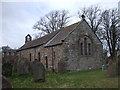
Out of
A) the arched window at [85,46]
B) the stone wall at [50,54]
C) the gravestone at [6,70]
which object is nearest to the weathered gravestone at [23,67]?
the gravestone at [6,70]

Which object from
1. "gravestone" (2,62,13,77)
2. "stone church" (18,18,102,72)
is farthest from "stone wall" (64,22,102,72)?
"gravestone" (2,62,13,77)

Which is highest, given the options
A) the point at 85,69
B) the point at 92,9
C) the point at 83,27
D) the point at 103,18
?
the point at 92,9

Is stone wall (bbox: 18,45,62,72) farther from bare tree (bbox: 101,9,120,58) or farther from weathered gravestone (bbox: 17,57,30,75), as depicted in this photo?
bare tree (bbox: 101,9,120,58)

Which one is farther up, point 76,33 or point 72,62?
point 76,33

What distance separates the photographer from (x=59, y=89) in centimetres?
1002

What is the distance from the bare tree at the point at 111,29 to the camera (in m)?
40.1

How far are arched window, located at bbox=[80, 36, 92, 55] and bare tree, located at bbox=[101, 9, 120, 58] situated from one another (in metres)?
16.2

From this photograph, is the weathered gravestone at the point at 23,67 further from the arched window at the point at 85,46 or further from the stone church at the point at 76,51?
the arched window at the point at 85,46

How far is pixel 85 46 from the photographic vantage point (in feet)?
82.4

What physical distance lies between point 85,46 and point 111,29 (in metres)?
18.0

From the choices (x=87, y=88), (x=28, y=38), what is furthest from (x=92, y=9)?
(x=87, y=88)

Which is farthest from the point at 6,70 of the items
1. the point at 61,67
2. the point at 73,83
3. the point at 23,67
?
the point at 61,67

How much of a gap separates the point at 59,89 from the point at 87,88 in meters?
1.58

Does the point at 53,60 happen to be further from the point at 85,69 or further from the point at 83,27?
the point at 83,27
